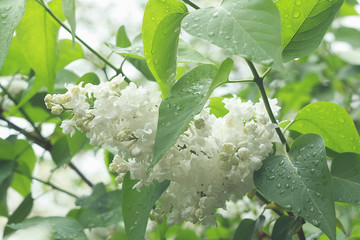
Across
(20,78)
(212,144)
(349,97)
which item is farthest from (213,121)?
(349,97)

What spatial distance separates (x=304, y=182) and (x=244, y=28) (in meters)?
0.25

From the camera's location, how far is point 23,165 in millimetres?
1188

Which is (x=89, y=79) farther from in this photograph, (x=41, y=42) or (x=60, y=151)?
(x=60, y=151)

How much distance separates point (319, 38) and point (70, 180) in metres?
2.69

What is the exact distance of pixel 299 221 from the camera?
0.76 meters

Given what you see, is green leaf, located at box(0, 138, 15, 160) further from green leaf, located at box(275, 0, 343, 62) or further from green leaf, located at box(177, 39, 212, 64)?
green leaf, located at box(275, 0, 343, 62)

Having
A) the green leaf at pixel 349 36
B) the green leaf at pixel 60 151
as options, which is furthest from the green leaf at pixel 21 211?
the green leaf at pixel 349 36

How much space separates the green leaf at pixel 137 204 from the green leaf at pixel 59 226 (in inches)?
8.7

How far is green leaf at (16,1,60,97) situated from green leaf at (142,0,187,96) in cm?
29

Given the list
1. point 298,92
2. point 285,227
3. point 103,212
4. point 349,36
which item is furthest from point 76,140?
point 349,36

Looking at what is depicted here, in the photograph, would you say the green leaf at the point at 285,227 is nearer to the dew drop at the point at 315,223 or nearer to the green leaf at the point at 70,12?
the dew drop at the point at 315,223

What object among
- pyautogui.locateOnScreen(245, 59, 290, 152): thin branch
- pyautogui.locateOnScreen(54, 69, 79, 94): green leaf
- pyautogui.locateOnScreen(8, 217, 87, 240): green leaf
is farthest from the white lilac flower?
pyautogui.locateOnScreen(54, 69, 79, 94): green leaf

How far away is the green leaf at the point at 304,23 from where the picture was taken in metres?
0.68

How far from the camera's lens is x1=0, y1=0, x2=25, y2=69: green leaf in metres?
0.64
